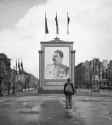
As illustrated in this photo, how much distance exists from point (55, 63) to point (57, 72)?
295 centimetres

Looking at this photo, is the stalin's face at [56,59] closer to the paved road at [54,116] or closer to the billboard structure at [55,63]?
the billboard structure at [55,63]

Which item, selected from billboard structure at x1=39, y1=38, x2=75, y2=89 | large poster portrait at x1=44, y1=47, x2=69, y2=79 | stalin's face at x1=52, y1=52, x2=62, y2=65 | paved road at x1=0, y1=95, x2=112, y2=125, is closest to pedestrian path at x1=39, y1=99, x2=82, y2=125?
paved road at x1=0, y1=95, x2=112, y2=125

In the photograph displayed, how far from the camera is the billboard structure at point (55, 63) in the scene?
298 feet

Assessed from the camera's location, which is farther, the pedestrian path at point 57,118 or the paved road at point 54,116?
the paved road at point 54,116

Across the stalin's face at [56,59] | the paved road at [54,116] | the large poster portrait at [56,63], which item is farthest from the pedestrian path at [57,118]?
the stalin's face at [56,59]

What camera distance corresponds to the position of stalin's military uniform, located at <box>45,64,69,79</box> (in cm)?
9131

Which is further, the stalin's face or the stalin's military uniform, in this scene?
the stalin's face

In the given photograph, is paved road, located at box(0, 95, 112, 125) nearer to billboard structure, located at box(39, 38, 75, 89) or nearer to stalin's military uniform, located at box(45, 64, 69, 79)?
billboard structure, located at box(39, 38, 75, 89)

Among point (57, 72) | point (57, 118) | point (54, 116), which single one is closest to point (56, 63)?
point (57, 72)

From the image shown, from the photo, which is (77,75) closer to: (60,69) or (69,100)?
(60,69)

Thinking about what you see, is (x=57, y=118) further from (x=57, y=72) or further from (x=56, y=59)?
(x=56, y=59)

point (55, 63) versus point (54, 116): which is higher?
point (55, 63)

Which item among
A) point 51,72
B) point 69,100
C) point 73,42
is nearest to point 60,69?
point 51,72

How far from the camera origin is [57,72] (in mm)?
91812
